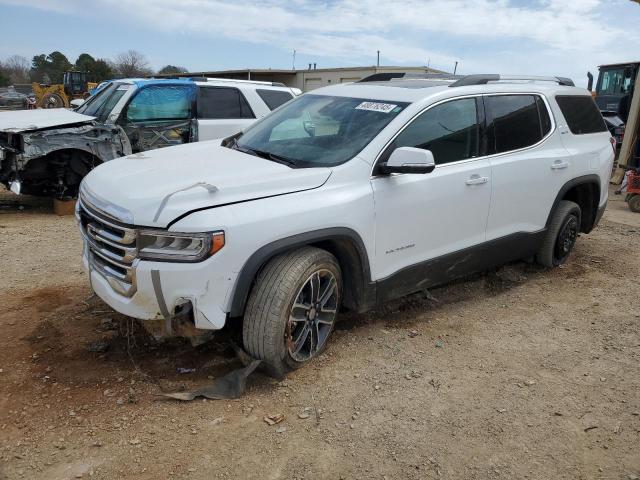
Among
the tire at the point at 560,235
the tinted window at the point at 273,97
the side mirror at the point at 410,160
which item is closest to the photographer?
the side mirror at the point at 410,160

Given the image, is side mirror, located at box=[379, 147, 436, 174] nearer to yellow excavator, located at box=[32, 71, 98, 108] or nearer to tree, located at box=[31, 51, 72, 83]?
yellow excavator, located at box=[32, 71, 98, 108]

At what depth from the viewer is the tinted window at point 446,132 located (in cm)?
379

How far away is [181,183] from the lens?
3.11 metres

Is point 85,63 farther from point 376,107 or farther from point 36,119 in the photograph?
point 376,107

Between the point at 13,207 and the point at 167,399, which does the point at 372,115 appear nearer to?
the point at 167,399

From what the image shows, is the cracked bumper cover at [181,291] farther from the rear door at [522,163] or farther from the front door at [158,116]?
the front door at [158,116]

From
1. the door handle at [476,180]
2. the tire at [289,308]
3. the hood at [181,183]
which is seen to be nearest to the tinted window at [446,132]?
the door handle at [476,180]

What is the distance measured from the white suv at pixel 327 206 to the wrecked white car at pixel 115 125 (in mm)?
3702

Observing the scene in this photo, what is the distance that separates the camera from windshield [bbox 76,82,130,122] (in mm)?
7832

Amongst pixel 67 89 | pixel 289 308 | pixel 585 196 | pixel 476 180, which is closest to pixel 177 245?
pixel 289 308

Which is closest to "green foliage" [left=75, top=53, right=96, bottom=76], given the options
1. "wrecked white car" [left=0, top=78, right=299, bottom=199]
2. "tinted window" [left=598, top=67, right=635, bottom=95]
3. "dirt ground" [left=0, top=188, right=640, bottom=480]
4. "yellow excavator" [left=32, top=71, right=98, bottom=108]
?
"yellow excavator" [left=32, top=71, right=98, bottom=108]

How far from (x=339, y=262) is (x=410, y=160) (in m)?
0.82

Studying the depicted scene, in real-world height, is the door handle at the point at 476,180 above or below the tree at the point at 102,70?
below

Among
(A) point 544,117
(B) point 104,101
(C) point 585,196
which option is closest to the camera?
(A) point 544,117
